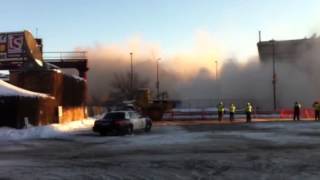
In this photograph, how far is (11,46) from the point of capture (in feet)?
180

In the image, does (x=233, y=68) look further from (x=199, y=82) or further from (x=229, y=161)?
(x=229, y=161)

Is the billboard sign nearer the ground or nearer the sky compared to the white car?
nearer the sky

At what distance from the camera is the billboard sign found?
5409 centimetres

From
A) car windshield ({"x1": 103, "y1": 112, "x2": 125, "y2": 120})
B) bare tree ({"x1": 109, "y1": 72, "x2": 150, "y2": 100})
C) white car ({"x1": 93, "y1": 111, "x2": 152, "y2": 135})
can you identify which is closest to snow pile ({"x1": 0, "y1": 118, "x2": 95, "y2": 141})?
white car ({"x1": 93, "y1": 111, "x2": 152, "y2": 135})

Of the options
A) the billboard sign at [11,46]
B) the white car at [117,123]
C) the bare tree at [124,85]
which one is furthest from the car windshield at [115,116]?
the bare tree at [124,85]

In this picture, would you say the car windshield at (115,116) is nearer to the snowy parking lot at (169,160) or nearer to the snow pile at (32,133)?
the snow pile at (32,133)

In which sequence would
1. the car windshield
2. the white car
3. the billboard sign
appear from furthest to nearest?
the billboard sign, the car windshield, the white car

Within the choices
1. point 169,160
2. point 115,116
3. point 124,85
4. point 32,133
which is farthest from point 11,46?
point 124,85

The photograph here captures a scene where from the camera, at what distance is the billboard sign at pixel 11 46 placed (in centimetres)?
5409

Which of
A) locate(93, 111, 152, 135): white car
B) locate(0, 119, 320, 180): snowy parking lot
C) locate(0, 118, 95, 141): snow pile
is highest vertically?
locate(93, 111, 152, 135): white car

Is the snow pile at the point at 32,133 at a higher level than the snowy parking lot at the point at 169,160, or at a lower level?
higher

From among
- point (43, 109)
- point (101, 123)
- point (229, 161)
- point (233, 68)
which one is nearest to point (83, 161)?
point (229, 161)

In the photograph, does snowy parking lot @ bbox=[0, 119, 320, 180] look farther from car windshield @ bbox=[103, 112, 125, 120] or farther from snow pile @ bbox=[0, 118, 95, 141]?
car windshield @ bbox=[103, 112, 125, 120]

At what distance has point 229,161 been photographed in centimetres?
1750
